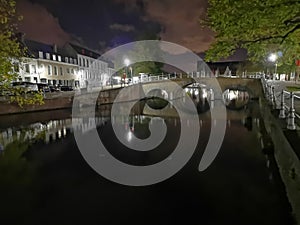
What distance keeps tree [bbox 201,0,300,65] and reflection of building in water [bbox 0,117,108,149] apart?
509 inches

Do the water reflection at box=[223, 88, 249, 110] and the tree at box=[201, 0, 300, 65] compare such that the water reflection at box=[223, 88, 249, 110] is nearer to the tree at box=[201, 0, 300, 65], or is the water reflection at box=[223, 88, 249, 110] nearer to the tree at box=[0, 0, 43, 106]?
the tree at box=[201, 0, 300, 65]

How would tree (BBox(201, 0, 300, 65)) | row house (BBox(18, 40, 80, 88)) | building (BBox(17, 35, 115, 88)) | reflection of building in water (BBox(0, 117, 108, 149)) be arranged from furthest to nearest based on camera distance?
building (BBox(17, 35, 115, 88)) < row house (BBox(18, 40, 80, 88)) < reflection of building in water (BBox(0, 117, 108, 149)) < tree (BBox(201, 0, 300, 65))

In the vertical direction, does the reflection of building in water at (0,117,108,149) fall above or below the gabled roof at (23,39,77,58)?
below

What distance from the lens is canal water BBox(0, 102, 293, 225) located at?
23.5 feet

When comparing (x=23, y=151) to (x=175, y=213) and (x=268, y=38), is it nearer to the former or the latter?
(x=175, y=213)

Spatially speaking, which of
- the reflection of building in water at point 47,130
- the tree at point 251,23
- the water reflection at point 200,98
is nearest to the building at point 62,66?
the reflection of building in water at point 47,130

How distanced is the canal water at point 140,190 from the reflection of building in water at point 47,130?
1915mm

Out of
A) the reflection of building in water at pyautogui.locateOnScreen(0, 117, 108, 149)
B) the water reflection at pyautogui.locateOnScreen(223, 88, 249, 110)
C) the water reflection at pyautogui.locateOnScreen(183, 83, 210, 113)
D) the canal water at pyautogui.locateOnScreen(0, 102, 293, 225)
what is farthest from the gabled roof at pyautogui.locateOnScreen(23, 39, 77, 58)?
the canal water at pyautogui.locateOnScreen(0, 102, 293, 225)

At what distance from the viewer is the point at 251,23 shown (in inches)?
316

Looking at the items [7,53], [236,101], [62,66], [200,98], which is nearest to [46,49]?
[62,66]

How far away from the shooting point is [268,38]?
1005 cm

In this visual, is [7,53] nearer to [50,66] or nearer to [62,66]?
[50,66]

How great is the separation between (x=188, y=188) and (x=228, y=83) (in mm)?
34965

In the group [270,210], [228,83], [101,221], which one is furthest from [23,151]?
[228,83]
